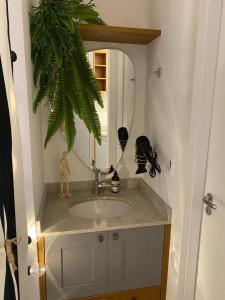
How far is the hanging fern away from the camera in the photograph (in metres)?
1.18

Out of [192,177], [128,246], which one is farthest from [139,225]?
[192,177]

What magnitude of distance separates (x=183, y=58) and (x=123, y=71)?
0.60 metres

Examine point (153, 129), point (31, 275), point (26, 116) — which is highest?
point (26, 116)

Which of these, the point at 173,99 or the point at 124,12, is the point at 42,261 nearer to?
the point at 173,99

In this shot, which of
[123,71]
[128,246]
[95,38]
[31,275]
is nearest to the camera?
[31,275]

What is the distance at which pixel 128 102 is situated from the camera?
1789mm

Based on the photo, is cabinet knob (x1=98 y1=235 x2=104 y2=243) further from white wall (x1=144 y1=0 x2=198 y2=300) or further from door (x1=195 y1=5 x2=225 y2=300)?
door (x1=195 y1=5 x2=225 y2=300)

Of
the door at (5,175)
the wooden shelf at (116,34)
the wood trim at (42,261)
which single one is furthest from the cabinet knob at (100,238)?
the wooden shelf at (116,34)

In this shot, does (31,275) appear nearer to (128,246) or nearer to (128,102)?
(128,246)

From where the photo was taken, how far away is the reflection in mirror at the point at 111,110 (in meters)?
1.68

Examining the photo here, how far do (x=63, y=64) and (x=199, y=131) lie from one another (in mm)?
767

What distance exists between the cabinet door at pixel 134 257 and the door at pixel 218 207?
0.91 ft

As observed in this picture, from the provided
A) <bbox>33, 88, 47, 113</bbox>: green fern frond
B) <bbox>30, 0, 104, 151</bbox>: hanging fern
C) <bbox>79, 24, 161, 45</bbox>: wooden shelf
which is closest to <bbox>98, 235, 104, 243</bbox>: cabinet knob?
<bbox>30, 0, 104, 151</bbox>: hanging fern

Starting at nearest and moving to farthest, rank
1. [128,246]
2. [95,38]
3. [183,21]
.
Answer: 1. [183,21]
2. [128,246]
3. [95,38]
